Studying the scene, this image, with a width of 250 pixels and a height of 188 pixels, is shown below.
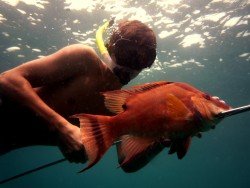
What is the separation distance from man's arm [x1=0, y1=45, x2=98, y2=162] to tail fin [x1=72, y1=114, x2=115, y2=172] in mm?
667

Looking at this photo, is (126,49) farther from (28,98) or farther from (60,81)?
(28,98)

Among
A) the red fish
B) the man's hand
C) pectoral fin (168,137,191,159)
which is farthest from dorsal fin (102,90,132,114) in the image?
the man's hand

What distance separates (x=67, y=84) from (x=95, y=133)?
62.7 inches

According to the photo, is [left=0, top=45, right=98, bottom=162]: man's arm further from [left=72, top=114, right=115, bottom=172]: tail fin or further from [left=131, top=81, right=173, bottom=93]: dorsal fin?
[left=131, top=81, right=173, bottom=93]: dorsal fin

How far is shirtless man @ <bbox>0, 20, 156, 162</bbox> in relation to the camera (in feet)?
8.98

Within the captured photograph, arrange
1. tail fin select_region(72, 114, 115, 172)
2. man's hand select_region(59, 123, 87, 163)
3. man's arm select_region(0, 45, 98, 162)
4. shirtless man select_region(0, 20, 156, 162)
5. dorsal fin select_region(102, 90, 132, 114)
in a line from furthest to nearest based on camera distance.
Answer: shirtless man select_region(0, 20, 156, 162), man's arm select_region(0, 45, 98, 162), man's hand select_region(59, 123, 87, 163), dorsal fin select_region(102, 90, 132, 114), tail fin select_region(72, 114, 115, 172)

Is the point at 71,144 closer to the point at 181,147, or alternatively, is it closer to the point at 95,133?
the point at 95,133

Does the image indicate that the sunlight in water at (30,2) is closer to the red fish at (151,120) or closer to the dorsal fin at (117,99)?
the dorsal fin at (117,99)

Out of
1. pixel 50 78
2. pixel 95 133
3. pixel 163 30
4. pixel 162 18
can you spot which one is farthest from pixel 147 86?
pixel 163 30

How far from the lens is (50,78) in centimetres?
301

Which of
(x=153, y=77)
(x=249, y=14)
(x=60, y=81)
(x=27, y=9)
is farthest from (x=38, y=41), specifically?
(x=60, y=81)

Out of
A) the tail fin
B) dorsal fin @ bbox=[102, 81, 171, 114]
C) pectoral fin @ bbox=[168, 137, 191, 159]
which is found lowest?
the tail fin

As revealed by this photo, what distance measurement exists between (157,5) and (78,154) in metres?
15.0

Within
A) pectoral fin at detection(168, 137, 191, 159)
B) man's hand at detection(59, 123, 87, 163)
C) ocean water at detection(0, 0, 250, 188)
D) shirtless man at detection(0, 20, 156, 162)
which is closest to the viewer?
pectoral fin at detection(168, 137, 191, 159)
